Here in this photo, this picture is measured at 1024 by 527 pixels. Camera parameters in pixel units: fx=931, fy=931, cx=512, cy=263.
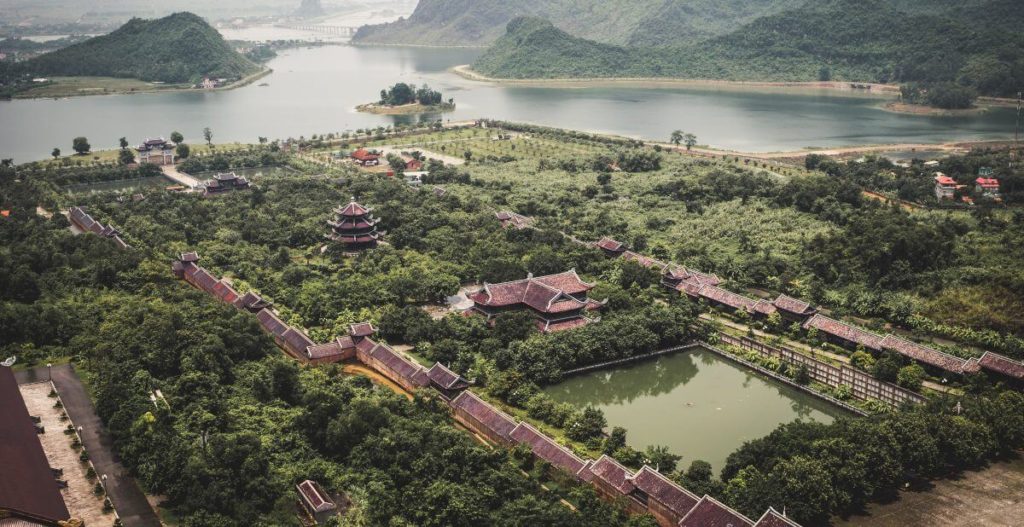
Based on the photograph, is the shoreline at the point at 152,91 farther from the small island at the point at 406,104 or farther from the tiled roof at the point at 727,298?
the tiled roof at the point at 727,298

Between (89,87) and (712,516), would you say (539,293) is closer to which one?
(712,516)

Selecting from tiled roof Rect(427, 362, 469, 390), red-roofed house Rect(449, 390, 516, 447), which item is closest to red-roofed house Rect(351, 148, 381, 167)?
tiled roof Rect(427, 362, 469, 390)

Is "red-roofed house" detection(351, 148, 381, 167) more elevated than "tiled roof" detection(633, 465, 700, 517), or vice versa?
"red-roofed house" detection(351, 148, 381, 167)

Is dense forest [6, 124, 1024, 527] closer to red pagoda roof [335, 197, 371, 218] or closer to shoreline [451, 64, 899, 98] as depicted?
red pagoda roof [335, 197, 371, 218]

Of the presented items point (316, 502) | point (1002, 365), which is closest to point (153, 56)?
point (316, 502)

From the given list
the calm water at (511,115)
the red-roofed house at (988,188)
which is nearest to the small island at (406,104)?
the calm water at (511,115)

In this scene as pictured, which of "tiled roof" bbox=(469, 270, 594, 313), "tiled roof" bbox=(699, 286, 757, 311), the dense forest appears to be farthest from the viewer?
"tiled roof" bbox=(699, 286, 757, 311)
